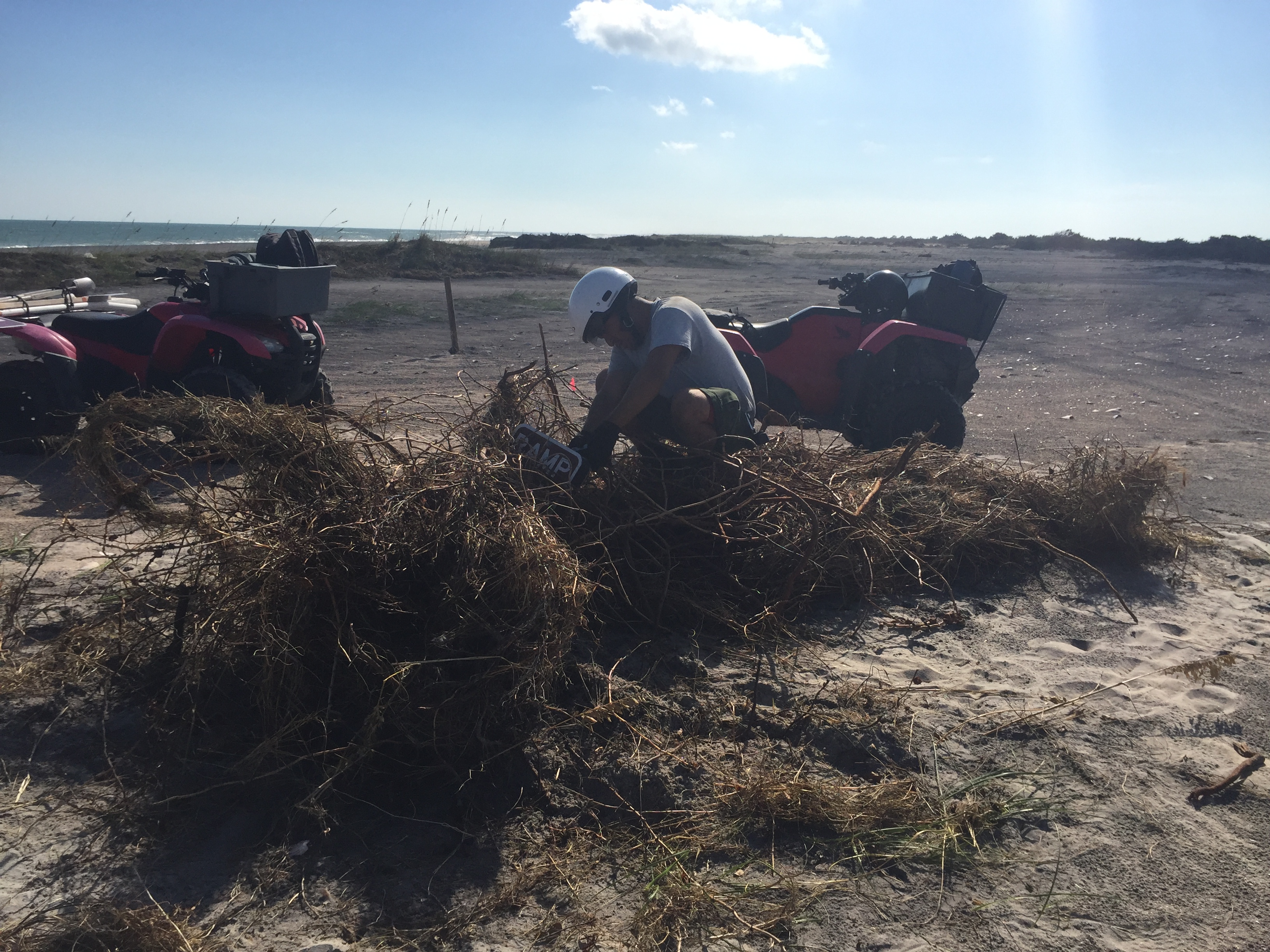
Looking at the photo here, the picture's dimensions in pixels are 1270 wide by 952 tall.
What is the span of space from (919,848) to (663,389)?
2668 mm

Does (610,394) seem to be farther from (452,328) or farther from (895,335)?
(452,328)

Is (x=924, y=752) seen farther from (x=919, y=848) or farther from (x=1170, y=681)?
(x=1170, y=681)

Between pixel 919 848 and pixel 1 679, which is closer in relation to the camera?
pixel 919 848

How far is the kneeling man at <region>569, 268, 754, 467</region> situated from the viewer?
13.8ft

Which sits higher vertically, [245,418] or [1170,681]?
[245,418]

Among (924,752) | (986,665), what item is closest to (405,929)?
(924,752)

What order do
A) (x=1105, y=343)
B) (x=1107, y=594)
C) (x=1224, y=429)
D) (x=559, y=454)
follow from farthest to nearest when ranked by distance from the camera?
(x=1105, y=343) < (x=1224, y=429) < (x=1107, y=594) < (x=559, y=454)

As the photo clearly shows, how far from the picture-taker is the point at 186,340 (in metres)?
6.13

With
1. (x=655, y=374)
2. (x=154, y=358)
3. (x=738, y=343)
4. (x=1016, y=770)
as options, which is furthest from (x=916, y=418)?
(x=154, y=358)

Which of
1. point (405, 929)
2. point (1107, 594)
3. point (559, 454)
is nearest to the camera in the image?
point (405, 929)

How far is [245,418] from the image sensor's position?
329cm

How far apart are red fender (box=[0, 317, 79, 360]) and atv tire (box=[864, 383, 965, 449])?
5980 mm

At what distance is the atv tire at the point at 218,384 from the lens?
5902 mm

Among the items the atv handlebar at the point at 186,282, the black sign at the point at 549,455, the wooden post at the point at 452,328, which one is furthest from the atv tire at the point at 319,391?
the wooden post at the point at 452,328
